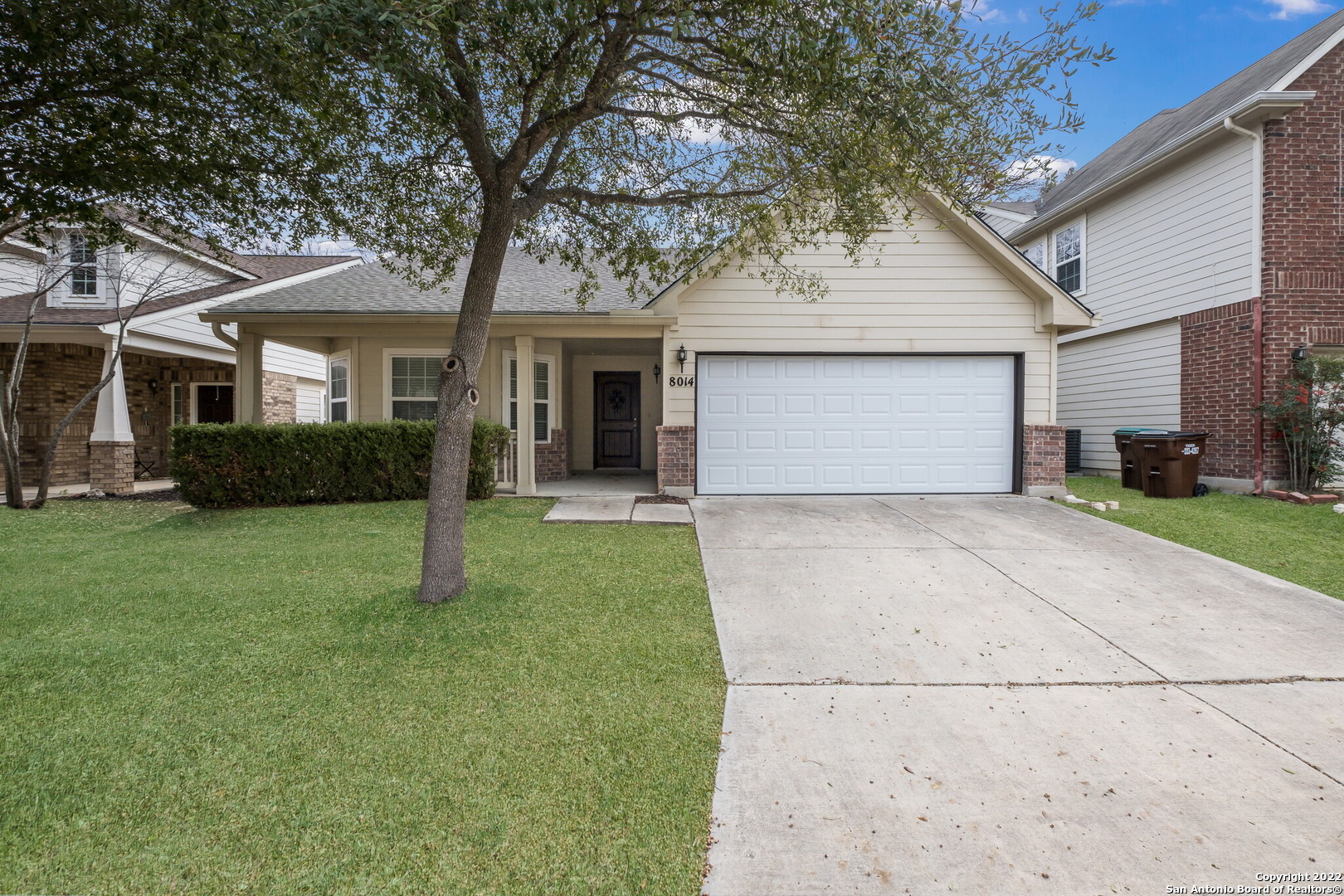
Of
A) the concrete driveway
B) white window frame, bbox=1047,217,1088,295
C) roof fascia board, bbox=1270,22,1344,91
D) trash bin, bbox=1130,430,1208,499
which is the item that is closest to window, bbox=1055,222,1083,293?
white window frame, bbox=1047,217,1088,295

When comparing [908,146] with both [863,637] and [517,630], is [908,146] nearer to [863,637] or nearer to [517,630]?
[863,637]

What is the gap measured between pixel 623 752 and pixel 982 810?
1438 millimetres

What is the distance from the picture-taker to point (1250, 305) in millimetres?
9523

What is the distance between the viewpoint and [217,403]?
1459 cm

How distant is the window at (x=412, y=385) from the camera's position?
34.9ft

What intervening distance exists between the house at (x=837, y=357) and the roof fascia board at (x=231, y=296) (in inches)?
106

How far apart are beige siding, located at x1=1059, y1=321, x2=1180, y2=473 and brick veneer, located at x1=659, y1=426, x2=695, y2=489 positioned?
27.3ft

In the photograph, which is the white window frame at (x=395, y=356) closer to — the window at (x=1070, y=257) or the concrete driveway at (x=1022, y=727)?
the concrete driveway at (x=1022, y=727)

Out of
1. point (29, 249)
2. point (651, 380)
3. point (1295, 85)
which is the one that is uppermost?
point (1295, 85)

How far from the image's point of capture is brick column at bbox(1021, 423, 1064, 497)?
31.1 feet

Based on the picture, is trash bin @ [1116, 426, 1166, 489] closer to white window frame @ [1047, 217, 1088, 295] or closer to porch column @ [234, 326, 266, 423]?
white window frame @ [1047, 217, 1088, 295]

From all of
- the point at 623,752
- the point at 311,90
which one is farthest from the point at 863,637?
the point at 311,90

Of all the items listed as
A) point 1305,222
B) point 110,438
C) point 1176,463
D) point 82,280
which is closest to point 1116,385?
point 1176,463

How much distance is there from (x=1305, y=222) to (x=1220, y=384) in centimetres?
246
